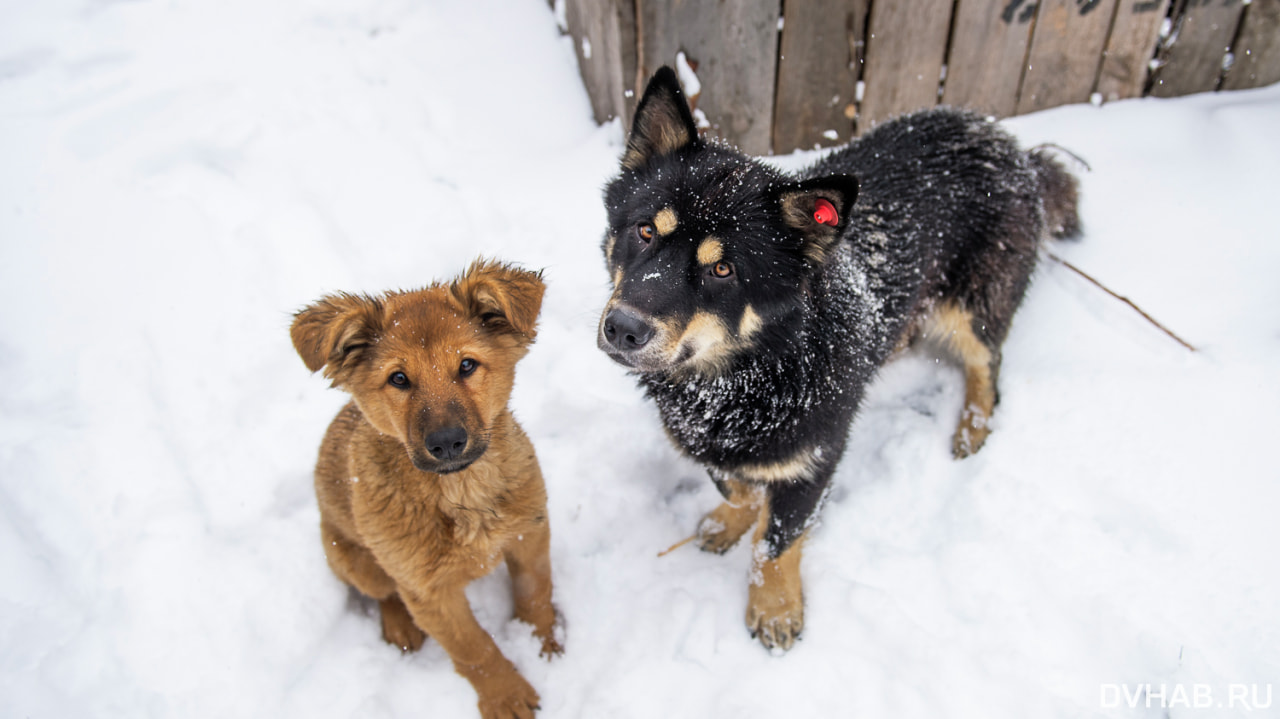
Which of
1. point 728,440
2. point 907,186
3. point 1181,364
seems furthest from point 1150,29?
point 728,440

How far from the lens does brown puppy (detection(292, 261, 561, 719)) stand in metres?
2.09

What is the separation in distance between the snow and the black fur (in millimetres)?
586

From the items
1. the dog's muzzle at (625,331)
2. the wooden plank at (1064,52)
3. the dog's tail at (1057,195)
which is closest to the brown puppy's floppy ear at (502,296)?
the dog's muzzle at (625,331)

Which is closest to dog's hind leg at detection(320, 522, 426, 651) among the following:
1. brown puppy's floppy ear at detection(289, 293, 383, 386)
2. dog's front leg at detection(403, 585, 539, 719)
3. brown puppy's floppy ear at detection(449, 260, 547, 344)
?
dog's front leg at detection(403, 585, 539, 719)

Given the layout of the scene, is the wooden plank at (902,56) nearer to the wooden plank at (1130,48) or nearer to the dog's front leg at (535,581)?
the wooden plank at (1130,48)

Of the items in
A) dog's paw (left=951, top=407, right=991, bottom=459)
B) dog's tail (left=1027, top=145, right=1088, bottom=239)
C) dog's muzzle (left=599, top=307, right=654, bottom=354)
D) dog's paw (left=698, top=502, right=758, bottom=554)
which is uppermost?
dog's muzzle (left=599, top=307, right=654, bottom=354)

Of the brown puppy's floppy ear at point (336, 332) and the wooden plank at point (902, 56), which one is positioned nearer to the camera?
the brown puppy's floppy ear at point (336, 332)

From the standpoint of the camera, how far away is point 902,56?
4.04 m

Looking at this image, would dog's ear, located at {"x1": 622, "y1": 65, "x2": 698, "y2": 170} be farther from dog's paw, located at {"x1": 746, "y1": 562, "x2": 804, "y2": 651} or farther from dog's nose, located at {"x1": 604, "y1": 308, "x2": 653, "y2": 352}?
dog's paw, located at {"x1": 746, "y1": 562, "x2": 804, "y2": 651}

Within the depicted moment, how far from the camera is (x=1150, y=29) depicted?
13.3ft

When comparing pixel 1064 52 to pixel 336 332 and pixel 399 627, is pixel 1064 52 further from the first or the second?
pixel 399 627

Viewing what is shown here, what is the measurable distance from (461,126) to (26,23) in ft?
8.98

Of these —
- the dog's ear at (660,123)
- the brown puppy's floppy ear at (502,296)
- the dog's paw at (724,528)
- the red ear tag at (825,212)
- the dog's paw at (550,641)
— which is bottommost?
the dog's paw at (550,641)

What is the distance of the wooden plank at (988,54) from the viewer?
12.9 feet
